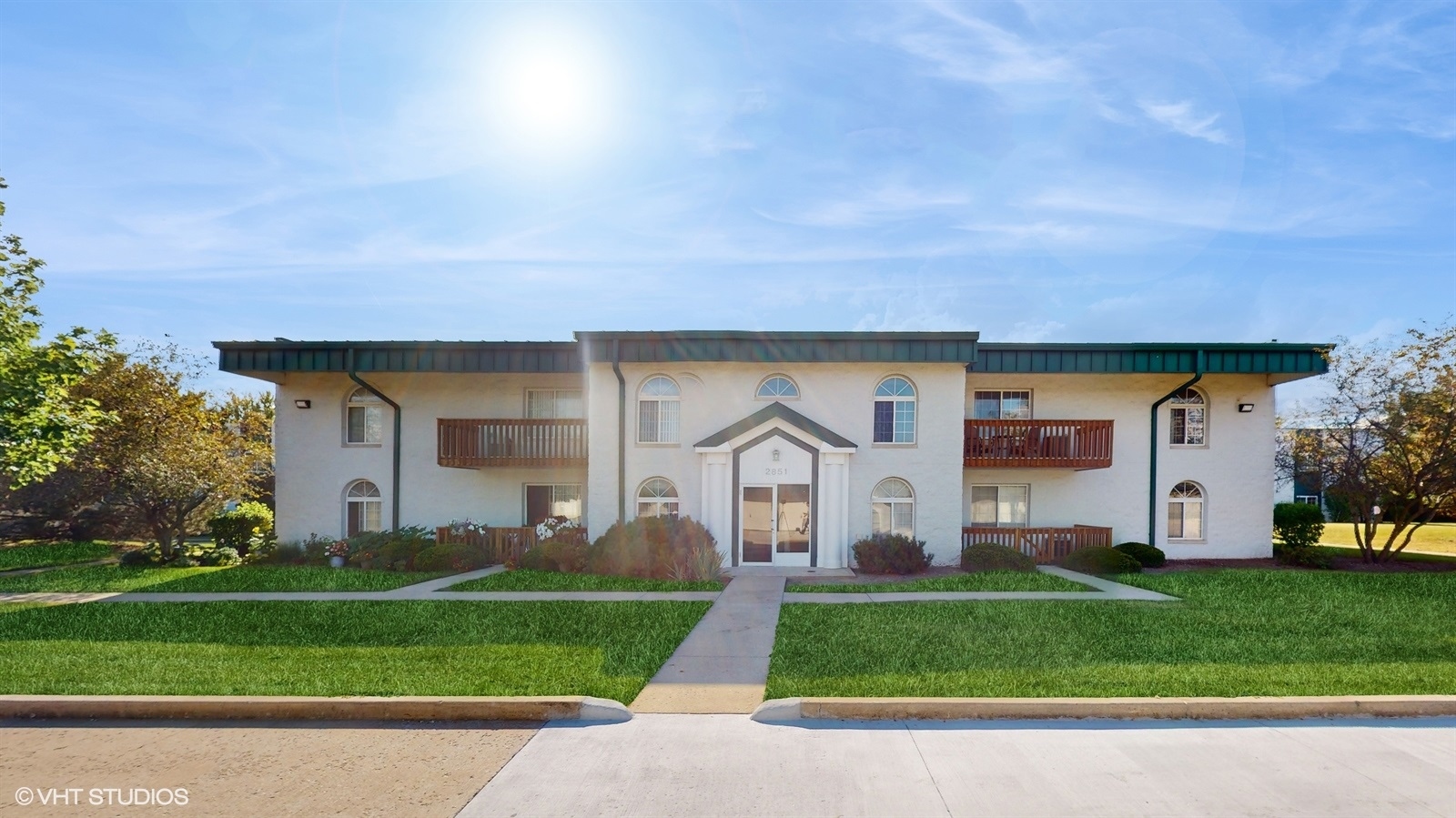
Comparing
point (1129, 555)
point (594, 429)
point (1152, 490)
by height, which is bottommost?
point (1129, 555)

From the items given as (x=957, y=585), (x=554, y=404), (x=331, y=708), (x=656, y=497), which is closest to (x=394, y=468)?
(x=554, y=404)

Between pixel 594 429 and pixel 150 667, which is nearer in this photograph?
pixel 150 667

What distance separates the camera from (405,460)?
809 inches

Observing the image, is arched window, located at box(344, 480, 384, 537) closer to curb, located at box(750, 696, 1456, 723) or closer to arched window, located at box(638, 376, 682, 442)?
arched window, located at box(638, 376, 682, 442)

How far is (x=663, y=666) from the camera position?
8.86 meters

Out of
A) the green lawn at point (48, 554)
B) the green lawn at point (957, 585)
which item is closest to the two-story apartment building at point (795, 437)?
the green lawn at point (957, 585)

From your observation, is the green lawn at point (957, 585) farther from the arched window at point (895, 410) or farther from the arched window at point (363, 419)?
the arched window at point (363, 419)

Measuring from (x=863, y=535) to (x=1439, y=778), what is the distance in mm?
12491

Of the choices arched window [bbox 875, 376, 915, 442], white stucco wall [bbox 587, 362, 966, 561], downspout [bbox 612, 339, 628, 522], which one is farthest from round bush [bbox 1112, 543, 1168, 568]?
downspout [bbox 612, 339, 628, 522]

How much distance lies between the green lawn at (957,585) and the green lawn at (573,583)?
2.01 metres

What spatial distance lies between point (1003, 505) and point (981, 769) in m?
15.3

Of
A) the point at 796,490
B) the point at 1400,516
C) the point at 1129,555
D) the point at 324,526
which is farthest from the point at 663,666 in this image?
the point at 1400,516

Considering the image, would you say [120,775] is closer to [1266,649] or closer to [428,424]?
[1266,649]

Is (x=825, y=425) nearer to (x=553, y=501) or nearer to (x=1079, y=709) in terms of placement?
(x=553, y=501)
